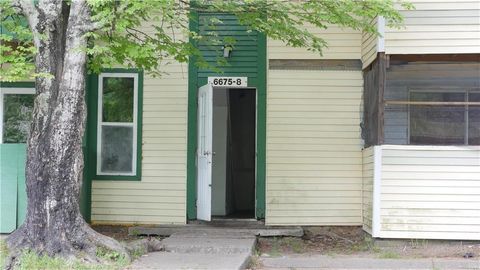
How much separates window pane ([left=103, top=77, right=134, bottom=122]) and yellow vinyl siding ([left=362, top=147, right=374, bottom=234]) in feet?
13.2

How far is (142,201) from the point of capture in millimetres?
9875

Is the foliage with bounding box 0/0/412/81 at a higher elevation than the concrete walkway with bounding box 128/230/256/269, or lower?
higher

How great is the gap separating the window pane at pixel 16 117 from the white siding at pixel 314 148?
4159mm

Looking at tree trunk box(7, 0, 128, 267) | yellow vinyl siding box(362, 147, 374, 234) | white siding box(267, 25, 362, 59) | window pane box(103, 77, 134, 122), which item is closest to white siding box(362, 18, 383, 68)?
white siding box(267, 25, 362, 59)

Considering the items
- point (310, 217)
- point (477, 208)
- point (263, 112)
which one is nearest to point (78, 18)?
point (263, 112)

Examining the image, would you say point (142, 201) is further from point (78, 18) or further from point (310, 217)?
point (78, 18)

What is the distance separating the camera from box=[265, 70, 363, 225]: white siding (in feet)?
31.9

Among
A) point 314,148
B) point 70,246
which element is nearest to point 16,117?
point 70,246

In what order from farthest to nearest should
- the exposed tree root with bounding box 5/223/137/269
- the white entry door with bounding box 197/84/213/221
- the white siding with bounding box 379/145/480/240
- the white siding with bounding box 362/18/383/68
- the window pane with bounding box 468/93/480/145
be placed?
the white entry door with bounding box 197/84/213/221
the white siding with bounding box 362/18/383/68
the window pane with bounding box 468/93/480/145
the white siding with bounding box 379/145/480/240
the exposed tree root with bounding box 5/223/137/269

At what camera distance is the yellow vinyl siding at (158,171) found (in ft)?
32.3

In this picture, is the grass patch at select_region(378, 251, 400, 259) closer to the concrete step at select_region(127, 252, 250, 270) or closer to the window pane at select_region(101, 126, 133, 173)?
the concrete step at select_region(127, 252, 250, 270)

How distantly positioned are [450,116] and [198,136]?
13.3ft

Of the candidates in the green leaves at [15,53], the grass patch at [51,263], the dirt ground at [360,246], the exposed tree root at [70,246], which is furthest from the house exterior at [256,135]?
the grass patch at [51,263]

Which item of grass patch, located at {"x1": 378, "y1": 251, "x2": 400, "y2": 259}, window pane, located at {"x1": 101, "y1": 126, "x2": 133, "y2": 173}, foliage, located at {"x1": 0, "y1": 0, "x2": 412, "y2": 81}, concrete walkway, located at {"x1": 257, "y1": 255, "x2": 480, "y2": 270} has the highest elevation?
foliage, located at {"x1": 0, "y1": 0, "x2": 412, "y2": 81}
